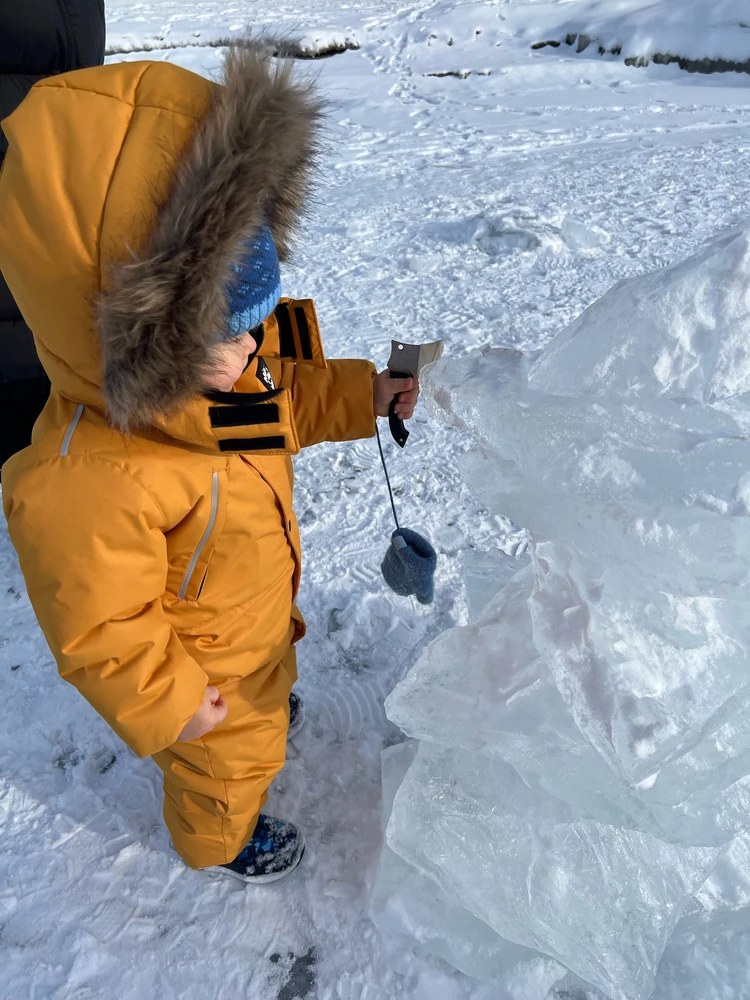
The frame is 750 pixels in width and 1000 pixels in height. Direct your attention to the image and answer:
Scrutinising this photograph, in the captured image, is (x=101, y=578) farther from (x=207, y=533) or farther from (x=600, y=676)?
(x=600, y=676)

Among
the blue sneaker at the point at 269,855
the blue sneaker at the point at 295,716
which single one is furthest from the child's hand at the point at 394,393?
the blue sneaker at the point at 269,855

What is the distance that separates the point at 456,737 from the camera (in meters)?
1.29

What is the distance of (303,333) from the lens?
1350mm

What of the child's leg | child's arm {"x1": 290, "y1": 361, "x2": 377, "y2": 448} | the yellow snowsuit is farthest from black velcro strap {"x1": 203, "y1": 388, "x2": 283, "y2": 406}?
the child's leg

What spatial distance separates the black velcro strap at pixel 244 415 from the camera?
41.2 inches

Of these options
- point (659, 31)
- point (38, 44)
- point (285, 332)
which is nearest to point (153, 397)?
point (285, 332)

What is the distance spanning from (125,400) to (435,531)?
1361mm

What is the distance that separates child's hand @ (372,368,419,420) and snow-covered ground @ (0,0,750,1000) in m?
0.46

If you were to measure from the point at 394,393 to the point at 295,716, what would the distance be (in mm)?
805

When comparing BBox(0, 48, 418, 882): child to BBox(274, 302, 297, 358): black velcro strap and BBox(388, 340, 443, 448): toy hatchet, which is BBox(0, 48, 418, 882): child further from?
BBox(388, 340, 443, 448): toy hatchet

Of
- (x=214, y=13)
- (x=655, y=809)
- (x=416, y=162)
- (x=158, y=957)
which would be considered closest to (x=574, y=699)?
(x=655, y=809)

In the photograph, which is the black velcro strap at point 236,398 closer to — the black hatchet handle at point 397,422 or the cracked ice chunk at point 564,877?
the black hatchet handle at point 397,422

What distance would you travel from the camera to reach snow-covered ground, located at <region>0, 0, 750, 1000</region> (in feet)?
4.52

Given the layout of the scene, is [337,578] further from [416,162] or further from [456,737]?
[416,162]
